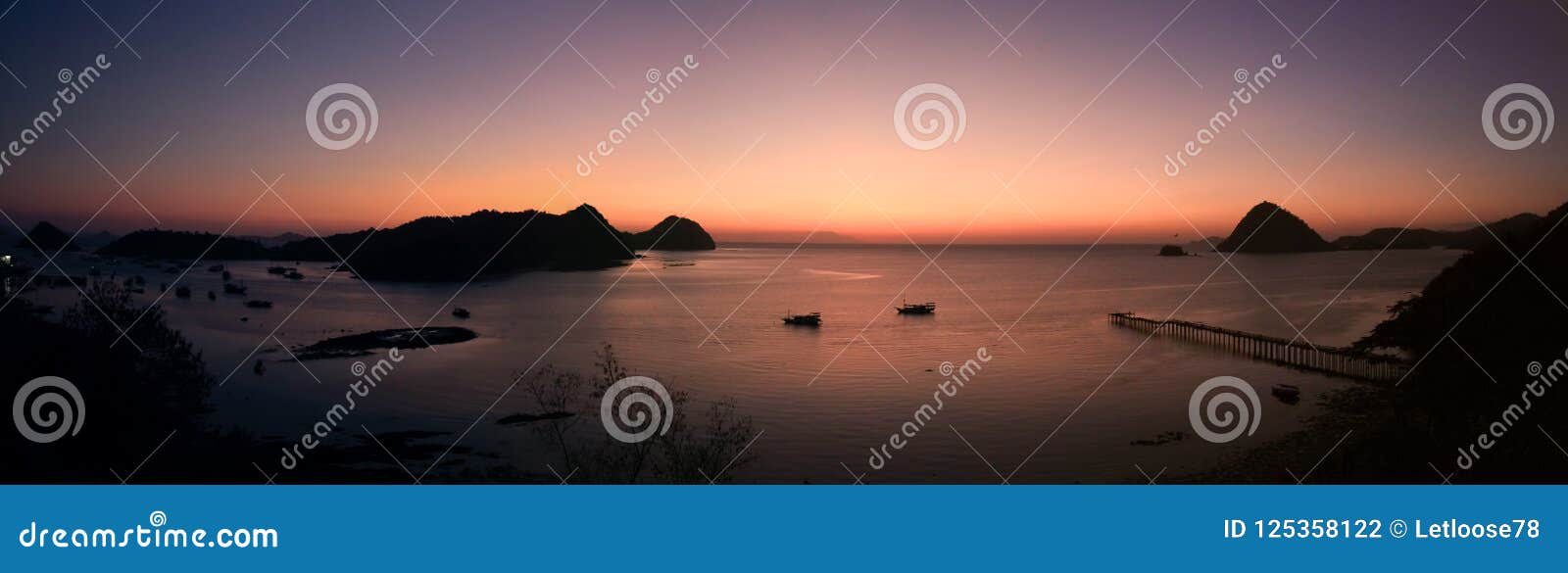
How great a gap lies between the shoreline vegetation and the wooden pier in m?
4.06

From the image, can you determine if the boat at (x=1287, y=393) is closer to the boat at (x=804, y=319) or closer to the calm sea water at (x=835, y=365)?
the calm sea water at (x=835, y=365)

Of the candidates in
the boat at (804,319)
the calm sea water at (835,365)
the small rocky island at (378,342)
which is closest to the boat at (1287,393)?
the calm sea water at (835,365)

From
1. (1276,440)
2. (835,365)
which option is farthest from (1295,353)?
(835,365)

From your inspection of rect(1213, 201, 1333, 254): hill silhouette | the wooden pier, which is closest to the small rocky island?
the wooden pier

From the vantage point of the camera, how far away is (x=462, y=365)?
88.1 ft

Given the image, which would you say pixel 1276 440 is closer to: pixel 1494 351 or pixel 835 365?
pixel 1494 351

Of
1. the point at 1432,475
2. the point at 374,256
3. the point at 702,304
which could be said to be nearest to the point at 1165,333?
the point at 1432,475

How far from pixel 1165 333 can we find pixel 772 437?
84.3 ft

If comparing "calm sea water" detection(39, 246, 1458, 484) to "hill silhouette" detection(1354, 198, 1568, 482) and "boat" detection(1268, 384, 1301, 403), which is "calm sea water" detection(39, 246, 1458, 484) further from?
"hill silhouette" detection(1354, 198, 1568, 482)

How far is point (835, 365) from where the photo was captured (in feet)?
94.8

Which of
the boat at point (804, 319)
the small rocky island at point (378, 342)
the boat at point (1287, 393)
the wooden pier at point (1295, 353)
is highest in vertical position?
the boat at point (804, 319)

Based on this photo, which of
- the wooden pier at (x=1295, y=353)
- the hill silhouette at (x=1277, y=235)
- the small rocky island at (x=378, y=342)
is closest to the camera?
the wooden pier at (x=1295, y=353)

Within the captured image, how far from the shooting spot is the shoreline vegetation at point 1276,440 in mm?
11820

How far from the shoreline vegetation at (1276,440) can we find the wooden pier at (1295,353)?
13.3 feet
